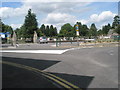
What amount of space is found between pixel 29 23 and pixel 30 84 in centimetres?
6002

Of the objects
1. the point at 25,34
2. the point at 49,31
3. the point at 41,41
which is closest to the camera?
the point at 41,41

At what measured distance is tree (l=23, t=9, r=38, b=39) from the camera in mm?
63116

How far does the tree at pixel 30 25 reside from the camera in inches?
2485

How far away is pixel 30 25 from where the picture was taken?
64.1 metres

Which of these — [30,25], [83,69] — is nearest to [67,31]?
[30,25]

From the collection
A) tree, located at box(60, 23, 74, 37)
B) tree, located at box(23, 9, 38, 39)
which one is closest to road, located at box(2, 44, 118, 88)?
tree, located at box(23, 9, 38, 39)

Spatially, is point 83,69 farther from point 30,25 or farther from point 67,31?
point 67,31

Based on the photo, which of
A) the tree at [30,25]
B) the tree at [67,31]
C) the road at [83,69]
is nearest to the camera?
the road at [83,69]

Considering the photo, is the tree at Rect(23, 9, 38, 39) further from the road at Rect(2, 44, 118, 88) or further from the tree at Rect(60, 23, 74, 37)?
the road at Rect(2, 44, 118, 88)

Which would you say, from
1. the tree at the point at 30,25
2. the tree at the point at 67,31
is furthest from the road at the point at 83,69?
the tree at the point at 67,31

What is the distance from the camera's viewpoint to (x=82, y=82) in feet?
20.9

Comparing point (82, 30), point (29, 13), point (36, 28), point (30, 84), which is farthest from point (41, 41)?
point (82, 30)

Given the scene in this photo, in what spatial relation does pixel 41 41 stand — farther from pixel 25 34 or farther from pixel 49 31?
pixel 49 31

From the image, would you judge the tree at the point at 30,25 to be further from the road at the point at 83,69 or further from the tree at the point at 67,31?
the road at the point at 83,69
